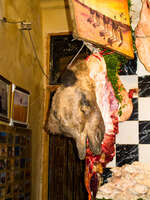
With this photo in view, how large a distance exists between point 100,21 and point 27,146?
2165mm

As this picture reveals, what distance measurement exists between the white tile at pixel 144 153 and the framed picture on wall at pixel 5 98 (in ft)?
5.04

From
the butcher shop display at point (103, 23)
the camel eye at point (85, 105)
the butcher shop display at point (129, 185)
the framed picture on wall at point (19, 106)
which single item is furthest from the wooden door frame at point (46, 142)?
the camel eye at point (85, 105)

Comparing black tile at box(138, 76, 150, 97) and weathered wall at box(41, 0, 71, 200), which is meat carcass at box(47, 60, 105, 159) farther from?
weathered wall at box(41, 0, 71, 200)

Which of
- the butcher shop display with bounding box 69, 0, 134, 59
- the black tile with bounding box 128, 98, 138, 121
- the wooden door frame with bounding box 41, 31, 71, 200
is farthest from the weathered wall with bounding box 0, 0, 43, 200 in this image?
the black tile with bounding box 128, 98, 138, 121

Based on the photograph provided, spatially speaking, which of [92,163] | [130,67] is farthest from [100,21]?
[92,163]

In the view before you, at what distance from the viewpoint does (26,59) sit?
3.82 metres

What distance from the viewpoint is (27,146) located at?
143 inches

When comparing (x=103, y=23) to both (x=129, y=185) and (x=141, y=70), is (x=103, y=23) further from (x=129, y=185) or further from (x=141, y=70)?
(x=129, y=185)

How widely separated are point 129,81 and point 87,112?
111 cm

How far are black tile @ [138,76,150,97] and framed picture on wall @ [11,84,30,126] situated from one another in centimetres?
155

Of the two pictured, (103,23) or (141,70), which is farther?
(141,70)

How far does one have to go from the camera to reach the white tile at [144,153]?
8.29ft

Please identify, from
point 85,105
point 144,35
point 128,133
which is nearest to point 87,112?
point 85,105

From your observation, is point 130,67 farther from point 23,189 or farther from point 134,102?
point 23,189
